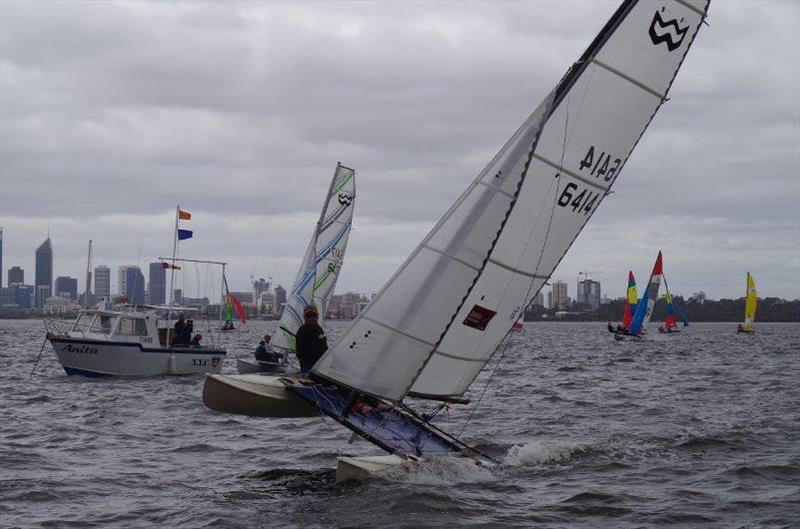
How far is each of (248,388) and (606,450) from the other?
6.50m

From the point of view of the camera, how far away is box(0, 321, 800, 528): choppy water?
1265 cm

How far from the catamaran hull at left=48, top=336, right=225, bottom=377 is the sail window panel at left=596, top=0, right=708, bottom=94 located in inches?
881

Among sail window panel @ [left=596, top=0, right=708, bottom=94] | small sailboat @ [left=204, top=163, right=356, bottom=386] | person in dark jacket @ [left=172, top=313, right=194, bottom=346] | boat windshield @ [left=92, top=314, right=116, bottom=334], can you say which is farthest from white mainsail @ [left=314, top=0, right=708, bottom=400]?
boat windshield @ [left=92, top=314, right=116, bottom=334]

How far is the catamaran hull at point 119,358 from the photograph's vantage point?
32.4 m

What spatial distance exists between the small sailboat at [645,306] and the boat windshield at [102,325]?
164 feet

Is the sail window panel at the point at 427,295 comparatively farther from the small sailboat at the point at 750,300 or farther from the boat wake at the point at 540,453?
the small sailboat at the point at 750,300

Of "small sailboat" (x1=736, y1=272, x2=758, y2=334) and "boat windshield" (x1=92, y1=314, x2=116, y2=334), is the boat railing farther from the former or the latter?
"small sailboat" (x1=736, y1=272, x2=758, y2=334)

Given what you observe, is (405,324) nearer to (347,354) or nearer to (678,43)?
(347,354)

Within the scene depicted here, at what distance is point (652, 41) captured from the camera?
1413 centimetres

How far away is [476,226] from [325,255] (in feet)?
58.8

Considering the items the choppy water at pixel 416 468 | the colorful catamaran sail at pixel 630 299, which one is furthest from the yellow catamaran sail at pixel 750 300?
the choppy water at pixel 416 468

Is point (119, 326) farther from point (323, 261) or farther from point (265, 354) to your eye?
point (323, 261)

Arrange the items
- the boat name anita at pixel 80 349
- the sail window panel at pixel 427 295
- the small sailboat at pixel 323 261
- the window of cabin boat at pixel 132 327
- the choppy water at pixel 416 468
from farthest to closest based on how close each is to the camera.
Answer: the window of cabin boat at pixel 132 327 → the boat name anita at pixel 80 349 → the small sailboat at pixel 323 261 → the sail window panel at pixel 427 295 → the choppy water at pixel 416 468

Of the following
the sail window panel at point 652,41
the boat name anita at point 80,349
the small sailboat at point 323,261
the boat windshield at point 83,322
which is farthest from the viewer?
the boat windshield at point 83,322
